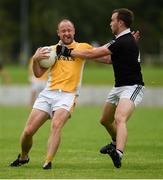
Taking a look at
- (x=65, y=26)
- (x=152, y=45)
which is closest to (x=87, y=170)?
(x=65, y=26)

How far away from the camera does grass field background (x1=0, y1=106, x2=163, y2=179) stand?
42.3 feet

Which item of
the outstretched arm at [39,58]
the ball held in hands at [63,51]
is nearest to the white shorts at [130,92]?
the ball held in hands at [63,51]

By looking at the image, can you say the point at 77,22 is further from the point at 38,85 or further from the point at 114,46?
the point at 114,46

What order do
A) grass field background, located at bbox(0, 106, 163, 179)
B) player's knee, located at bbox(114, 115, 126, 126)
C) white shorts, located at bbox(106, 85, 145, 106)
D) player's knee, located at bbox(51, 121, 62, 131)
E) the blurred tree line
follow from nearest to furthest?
grass field background, located at bbox(0, 106, 163, 179) < player's knee, located at bbox(51, 121, 62, 131) < player's knee, located at bbox(114, 115, 126, 126) < white shorts, located at bbox(106, 85, 145, 106) < the blurred tree line

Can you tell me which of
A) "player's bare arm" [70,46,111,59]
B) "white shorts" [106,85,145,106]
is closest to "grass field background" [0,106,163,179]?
"white shorts" [106,85,145,106]

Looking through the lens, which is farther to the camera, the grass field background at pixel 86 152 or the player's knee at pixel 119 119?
the player's knee at pixel 119 119

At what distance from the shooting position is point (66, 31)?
13.5 meters

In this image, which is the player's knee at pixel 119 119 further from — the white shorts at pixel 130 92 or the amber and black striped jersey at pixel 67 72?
the amber and black striped jersey at pixel 67 72

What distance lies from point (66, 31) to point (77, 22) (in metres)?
77.8

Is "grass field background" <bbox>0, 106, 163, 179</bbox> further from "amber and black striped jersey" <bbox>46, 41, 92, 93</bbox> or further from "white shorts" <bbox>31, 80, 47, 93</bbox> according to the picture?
"white shorts" <bbox>31, 80, 47, 93</bbox>

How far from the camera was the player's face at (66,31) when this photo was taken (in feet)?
44.3

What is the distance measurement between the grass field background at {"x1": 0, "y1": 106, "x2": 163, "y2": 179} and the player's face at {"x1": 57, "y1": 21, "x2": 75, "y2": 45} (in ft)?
6.38

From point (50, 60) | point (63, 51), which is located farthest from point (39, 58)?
point (63, 51)

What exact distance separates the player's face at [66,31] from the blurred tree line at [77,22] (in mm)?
74013
